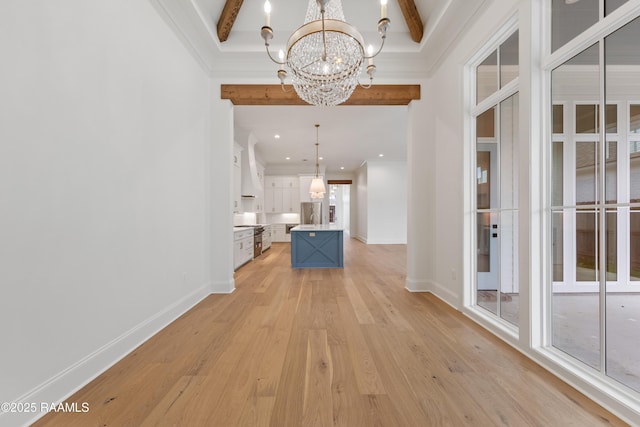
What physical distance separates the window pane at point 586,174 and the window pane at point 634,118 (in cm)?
18

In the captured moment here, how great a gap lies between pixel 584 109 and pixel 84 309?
3.76m

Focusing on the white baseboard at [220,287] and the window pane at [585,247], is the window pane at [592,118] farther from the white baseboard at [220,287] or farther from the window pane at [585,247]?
the white baseboard at [220,287]

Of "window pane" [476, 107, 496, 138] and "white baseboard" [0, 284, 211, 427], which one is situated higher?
"window pane" [476, 107, 496, 138]

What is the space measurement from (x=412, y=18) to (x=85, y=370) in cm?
461

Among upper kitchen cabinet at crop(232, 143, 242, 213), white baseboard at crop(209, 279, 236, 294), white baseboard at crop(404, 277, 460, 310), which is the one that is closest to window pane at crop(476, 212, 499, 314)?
white baseboard at crop(404, 277, 460, 310)

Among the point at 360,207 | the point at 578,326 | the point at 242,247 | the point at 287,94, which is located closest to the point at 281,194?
the point at 360,207

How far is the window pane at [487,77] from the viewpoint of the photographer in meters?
2.55

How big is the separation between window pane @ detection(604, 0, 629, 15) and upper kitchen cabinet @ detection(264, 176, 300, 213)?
342 inches

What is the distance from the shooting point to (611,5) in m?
1.50

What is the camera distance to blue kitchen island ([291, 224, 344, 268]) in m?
5.37

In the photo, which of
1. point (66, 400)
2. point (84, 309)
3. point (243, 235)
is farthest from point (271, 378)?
point (243, 235)

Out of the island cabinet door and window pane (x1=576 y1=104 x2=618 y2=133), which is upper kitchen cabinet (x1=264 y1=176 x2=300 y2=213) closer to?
the island cabinet door

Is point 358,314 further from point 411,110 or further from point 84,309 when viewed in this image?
point 411,110

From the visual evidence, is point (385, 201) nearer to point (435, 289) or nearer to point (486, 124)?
point (435, 289)
